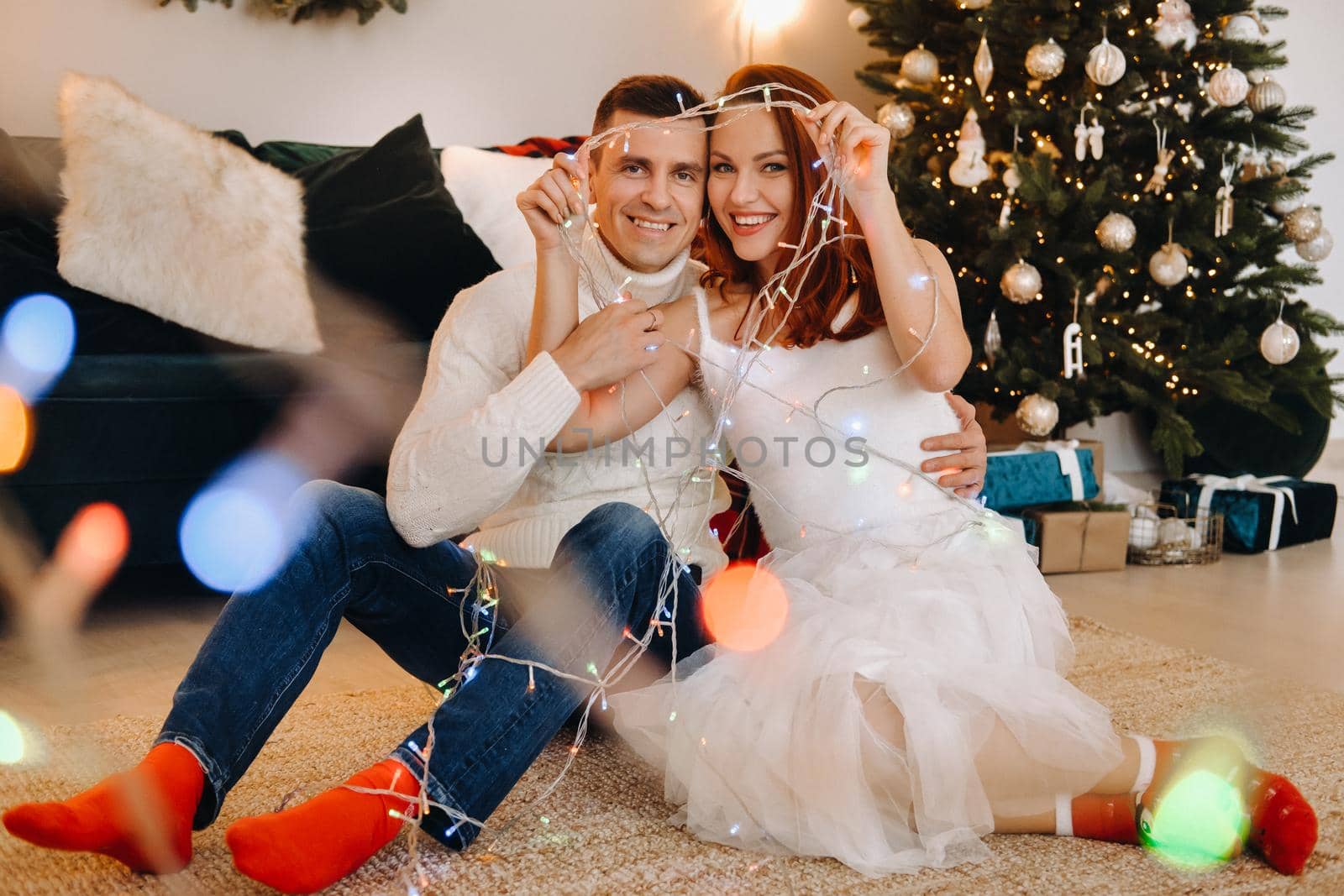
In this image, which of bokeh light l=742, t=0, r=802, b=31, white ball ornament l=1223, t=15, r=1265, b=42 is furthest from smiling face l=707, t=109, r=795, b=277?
bokeh light l=742, t=0, r=802, b=31

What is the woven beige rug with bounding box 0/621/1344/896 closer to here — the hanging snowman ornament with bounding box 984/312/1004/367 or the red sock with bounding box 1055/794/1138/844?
the red sock with bounding box 1055/794/1138/844

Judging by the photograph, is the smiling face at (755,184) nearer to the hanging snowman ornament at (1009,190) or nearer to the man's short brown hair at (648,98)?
the man's short brown hair at (648,98)

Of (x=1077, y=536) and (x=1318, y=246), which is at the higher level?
(x=1318, y=246)

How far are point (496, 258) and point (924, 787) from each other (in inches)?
73.0

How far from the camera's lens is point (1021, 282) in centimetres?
296

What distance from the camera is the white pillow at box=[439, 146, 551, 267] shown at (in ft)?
8.97

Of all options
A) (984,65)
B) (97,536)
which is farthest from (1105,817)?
(984,65)

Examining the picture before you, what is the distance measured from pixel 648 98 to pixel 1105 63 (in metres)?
1.78

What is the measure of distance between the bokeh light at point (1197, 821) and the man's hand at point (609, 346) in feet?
2.44

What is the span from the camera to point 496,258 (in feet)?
8.86

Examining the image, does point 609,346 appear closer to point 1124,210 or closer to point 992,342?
point 992,342

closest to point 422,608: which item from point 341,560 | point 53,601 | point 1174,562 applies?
point 341,560

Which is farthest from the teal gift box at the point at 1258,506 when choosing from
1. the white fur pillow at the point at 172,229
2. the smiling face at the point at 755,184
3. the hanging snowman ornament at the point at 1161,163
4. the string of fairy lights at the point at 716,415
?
the white fur pillow at the point at 172,229

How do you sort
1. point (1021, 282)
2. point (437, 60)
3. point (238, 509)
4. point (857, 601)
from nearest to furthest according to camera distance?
1. point (857, 601)
2. point (238, 509)
3. point (1021, 282)
4. point (437, 60)
